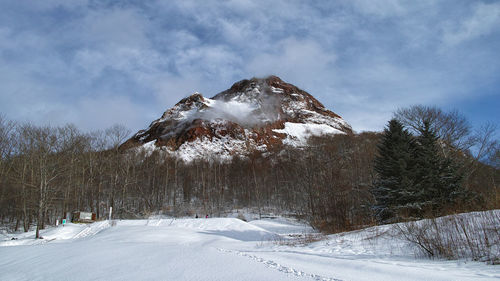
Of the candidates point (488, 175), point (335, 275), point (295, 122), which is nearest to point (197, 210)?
point (488, 175)

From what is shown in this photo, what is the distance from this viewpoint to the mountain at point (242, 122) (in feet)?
284

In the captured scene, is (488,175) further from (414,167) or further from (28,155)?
(28,155)

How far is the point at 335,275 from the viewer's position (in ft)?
14.6

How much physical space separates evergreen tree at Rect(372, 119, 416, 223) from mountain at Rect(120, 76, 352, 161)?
57373mm

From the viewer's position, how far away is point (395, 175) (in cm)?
1617

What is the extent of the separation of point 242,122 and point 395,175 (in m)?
93.7

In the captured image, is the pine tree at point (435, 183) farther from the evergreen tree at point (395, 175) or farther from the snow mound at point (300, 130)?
the snow mound at point (300, 130)

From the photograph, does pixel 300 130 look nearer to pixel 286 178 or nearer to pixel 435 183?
pixel 286 178

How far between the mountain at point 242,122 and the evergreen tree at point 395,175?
57.4 meters

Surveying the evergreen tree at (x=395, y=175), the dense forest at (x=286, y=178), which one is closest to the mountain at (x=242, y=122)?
the dense forest at (x=286, y=178)

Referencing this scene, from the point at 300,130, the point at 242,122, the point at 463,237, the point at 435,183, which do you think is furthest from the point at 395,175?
the point at 242,122

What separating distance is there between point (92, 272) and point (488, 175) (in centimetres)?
3850

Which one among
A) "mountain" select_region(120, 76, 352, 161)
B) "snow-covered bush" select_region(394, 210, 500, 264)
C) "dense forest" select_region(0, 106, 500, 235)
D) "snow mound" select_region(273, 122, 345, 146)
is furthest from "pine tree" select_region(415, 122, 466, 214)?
"snow mound" select_region(273, 122, 345, 146)

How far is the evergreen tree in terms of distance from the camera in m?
15.1
